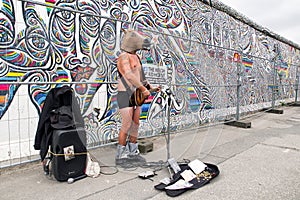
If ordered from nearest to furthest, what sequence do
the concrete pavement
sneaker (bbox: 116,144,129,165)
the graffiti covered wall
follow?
the concrete pavement → the graffiti covered wall → sneaker (bbox: 116,144,129,165)

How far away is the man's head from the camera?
259 cm

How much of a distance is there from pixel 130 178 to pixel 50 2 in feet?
8.67

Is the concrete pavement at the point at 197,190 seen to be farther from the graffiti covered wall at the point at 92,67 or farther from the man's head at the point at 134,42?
the man's head at the point at 134,42

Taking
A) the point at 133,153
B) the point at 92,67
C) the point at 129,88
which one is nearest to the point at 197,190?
the point at 133,153

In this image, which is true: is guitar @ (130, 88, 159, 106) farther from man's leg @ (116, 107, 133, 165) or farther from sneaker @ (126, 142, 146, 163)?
sneaker @ (126, 142, 146, 163)

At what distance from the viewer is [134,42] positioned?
2721mm

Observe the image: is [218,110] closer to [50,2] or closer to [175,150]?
[175,150]

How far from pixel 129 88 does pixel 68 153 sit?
100cm

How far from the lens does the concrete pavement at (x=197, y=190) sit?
2.54 meters

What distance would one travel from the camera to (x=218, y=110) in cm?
325

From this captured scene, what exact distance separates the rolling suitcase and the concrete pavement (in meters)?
0.12

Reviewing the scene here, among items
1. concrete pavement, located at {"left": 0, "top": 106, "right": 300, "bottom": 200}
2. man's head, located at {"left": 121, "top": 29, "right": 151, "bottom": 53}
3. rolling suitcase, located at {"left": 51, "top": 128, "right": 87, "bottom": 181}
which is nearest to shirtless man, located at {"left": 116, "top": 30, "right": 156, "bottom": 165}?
man's head, located at {"left": 121, "top": 29, "right": 151, "bottom": 53}

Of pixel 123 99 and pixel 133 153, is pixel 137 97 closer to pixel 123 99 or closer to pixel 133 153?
pixel 123 99

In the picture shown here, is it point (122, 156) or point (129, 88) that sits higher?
point (129, 88)
